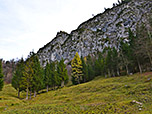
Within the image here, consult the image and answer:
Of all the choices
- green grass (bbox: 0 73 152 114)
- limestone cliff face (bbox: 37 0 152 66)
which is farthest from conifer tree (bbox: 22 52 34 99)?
limestone cliff face (bbox: 37 0 152 66)

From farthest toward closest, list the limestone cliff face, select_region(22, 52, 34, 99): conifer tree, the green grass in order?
the limestone cliff face → select_region(22, 52, 34, 99): conifer tree → the green grass

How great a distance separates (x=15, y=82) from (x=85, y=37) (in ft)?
376

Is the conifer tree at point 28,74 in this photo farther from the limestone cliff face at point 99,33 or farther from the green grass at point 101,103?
the limestone cliff face at point 99,33

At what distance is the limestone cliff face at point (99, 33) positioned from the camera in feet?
417

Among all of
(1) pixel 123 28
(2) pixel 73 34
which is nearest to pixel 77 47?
(2) pixel 73 34

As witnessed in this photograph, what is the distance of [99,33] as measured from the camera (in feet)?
471

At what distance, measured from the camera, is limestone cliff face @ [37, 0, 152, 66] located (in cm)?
12712

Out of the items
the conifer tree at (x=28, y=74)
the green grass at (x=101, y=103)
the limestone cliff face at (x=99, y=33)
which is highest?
the limestone cliff face at (x=99, y=33)

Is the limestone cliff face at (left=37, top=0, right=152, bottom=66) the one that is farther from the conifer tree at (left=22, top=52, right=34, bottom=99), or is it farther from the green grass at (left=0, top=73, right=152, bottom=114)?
the green grass at (left=0, top=73, right=152, bottom=114)

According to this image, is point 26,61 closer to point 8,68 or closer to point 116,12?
point 8,68

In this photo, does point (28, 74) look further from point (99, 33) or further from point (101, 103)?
point (99, 33)

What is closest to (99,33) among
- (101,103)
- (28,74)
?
(28,74)

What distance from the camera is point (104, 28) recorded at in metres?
145

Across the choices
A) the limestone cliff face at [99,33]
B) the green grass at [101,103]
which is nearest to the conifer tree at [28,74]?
the green grass at [101,103]
